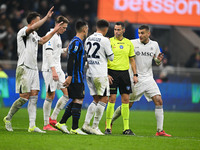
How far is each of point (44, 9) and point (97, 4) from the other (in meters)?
4.73

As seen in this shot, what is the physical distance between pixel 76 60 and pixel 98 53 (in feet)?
1.68

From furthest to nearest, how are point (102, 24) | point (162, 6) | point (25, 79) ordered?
point (162, 6)
point (102, 24)
point (25, 79)

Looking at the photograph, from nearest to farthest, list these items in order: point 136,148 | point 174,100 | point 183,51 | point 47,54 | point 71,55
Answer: point 136,148
point 71,55
point 47,54
point 174,100
point 183,51

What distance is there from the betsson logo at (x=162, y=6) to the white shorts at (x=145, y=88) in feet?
48.7

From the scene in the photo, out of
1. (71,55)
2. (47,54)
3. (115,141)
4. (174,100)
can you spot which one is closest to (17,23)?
(174,100)

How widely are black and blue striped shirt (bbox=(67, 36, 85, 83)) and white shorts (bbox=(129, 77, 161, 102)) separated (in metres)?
1.88

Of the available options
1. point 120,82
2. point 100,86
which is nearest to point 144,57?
point 120,82

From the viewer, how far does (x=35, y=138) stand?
7805 millimetres

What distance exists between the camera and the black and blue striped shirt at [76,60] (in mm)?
8750

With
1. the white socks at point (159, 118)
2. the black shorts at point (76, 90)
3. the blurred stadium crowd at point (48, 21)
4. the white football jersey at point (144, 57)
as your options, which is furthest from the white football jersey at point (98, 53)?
the blurred stadium crowd at point (48, 21)

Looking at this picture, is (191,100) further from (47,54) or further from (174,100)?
(47,54)

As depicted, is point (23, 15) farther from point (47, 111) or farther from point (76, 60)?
point (76, 60)

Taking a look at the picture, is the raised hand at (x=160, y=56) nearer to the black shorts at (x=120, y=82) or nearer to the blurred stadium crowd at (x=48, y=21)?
the black shorts at (x=120, y=82)

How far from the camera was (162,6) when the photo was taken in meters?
26.0
